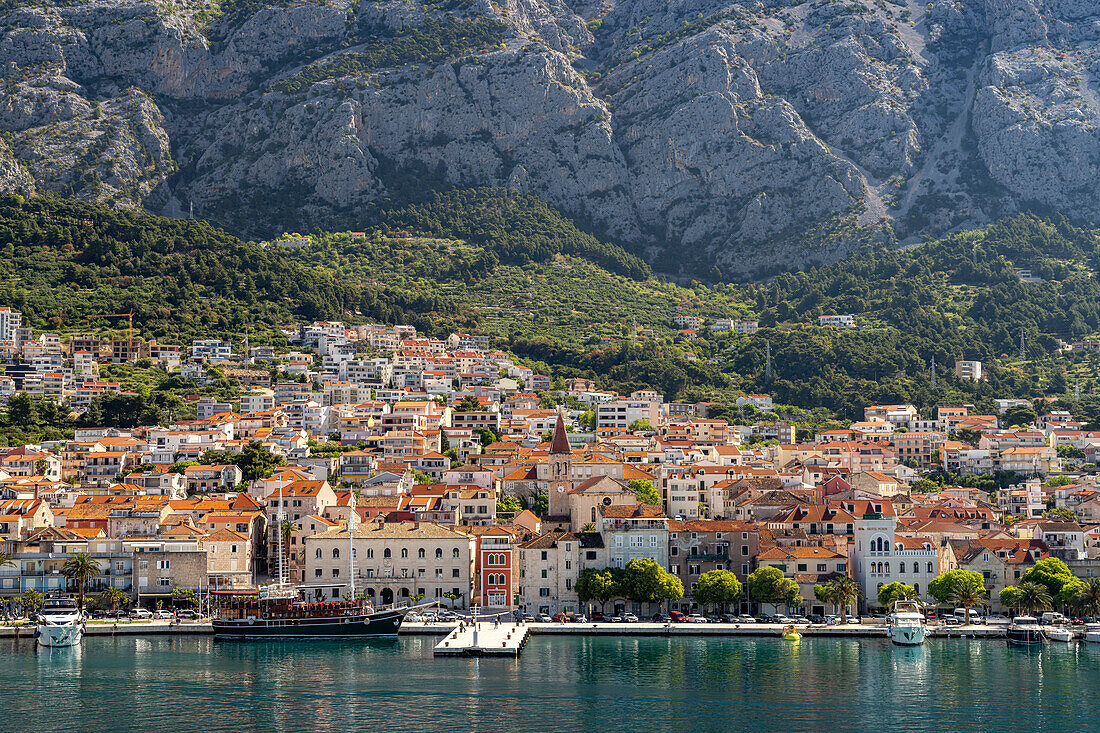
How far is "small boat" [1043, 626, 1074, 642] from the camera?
79.6 m

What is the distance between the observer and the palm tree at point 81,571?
86.9m

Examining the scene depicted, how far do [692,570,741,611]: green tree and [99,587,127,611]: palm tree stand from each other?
36.0m

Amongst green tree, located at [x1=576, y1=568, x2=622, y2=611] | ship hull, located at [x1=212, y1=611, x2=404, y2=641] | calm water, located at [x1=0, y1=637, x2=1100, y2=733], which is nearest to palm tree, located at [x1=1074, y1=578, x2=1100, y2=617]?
calm water, located at [x1=0, y1=637, x2=1100, y2=733]

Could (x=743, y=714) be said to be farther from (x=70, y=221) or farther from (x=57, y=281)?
(x=70, y=221)

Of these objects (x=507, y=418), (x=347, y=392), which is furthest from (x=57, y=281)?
(x=507, y=418)

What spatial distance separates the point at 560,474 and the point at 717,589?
23481 millimetres

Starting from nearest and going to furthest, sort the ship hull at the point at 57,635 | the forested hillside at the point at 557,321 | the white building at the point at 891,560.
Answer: the ship hull at the point at 57,635 < the white building at the point at 891,560 < the forested hillside at the point at 557,321

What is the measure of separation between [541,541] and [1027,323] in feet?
397

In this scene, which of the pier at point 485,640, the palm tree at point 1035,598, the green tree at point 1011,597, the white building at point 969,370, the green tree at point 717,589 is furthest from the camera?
the white building at point 969,370

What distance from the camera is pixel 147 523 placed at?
311ft

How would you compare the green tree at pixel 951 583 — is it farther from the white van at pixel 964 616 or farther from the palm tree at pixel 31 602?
the palm tree at pixel 31 602

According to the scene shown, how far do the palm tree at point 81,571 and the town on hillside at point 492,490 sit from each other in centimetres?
65

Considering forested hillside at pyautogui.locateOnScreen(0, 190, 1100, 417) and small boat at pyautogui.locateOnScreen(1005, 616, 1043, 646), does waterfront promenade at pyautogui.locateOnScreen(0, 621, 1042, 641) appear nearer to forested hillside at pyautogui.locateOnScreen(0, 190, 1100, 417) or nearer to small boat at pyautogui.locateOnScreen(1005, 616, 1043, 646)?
small boat at pyautogui.locateOnScreen(1005, 616, 1043, 646)

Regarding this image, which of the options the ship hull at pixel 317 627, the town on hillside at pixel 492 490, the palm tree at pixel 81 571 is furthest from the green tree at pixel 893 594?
the palm tree at pixel 81 571
